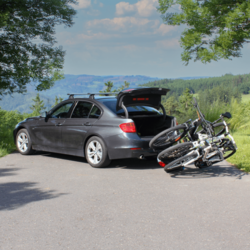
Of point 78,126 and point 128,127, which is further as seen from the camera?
point 78,126

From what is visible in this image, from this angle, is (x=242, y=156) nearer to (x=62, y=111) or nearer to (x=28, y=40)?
(x=62, y=111)

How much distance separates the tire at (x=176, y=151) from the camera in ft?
22.9

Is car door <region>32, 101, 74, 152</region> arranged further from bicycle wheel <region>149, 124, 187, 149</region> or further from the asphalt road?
bicycle wheel <region>149, 124, 187, 149</region>

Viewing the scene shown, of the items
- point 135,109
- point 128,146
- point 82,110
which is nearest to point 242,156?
point 135,109

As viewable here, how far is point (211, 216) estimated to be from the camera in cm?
462

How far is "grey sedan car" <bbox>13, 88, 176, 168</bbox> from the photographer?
7.71 meters

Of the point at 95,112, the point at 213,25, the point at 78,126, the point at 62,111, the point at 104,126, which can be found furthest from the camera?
the point at 213,25

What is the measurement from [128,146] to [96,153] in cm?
90

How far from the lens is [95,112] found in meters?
8.39

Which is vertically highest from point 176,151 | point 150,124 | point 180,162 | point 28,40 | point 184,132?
point 28,40

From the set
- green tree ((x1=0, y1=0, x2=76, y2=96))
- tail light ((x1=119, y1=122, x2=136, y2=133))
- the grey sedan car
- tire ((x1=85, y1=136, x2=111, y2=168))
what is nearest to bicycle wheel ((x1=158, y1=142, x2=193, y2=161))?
the grey sedan car

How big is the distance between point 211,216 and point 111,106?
4259 millimetres

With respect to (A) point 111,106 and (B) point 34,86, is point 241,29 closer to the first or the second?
(A) point 111,106

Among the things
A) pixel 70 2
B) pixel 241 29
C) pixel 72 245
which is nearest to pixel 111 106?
pixel 72 245
